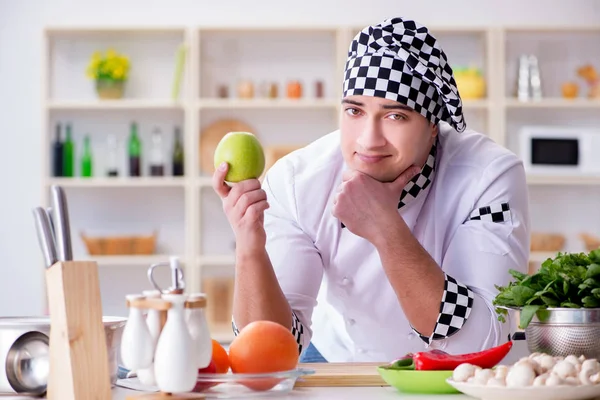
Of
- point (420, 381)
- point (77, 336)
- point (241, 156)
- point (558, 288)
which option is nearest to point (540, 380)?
point (420, 381)

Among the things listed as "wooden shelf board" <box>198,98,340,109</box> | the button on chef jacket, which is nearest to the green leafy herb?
the button on chef jacket

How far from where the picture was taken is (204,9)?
5.25 metres

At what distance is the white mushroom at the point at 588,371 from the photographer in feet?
3.72

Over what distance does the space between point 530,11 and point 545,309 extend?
13.9ft

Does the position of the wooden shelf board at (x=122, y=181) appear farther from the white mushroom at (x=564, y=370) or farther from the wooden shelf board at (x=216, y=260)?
the white mushroom at (x=564, y=370)

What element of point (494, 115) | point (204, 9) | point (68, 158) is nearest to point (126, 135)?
point (68, 158)

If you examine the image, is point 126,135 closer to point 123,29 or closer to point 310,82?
point 123,29

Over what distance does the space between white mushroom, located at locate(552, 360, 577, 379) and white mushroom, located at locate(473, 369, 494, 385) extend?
3.1 inches

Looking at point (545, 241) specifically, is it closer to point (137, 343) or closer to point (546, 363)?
point (546, 363)

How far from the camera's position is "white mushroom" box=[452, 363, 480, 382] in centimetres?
118

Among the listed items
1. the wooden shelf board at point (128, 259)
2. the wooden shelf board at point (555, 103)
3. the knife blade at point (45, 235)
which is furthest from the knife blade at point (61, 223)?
the wooden shelf board at point (555, 103)

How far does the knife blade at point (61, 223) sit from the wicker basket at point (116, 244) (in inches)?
154

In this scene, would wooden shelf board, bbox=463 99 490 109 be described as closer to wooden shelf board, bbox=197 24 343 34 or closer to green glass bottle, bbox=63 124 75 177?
wooden shelf board, bbox=197 24 343 34

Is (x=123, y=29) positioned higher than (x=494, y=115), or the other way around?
(x=123, y=29)
